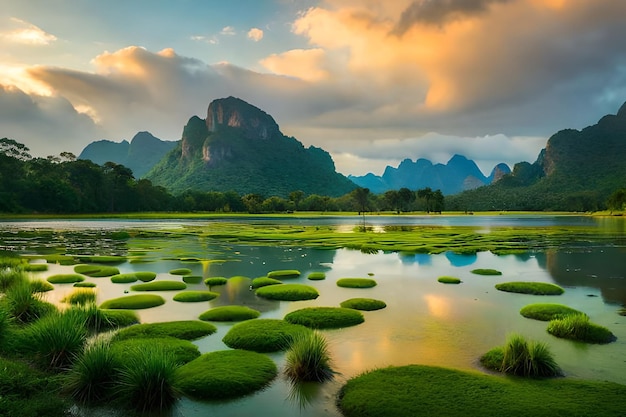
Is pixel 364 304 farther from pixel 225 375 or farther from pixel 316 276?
pixel 225 375

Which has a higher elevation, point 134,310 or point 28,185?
point 28,185

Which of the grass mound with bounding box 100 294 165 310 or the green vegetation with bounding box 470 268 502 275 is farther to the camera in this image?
the green vegetation with bounding box 470 268 502 275

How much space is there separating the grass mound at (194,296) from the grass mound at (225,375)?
9.25 m

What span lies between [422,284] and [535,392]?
16585mm

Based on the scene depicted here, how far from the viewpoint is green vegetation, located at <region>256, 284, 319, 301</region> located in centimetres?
2305

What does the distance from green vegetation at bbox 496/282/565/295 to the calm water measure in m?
0.85

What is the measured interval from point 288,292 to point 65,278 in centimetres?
1522

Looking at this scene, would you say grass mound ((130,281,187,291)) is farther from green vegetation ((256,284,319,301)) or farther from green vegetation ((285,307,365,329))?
green vegetation ((285,307,365,329))

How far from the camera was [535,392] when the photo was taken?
1074 cm

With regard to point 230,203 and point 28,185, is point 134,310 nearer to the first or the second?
point 28,185

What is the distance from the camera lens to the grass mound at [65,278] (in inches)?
1052

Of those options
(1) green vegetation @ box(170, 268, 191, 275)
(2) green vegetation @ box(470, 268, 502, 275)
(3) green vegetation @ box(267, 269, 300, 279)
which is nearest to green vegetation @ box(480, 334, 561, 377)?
(3) green vegetation @ box(267, 269, 300, 279)

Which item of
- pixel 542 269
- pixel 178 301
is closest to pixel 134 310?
pixel 178 301

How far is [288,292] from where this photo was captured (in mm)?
23641
